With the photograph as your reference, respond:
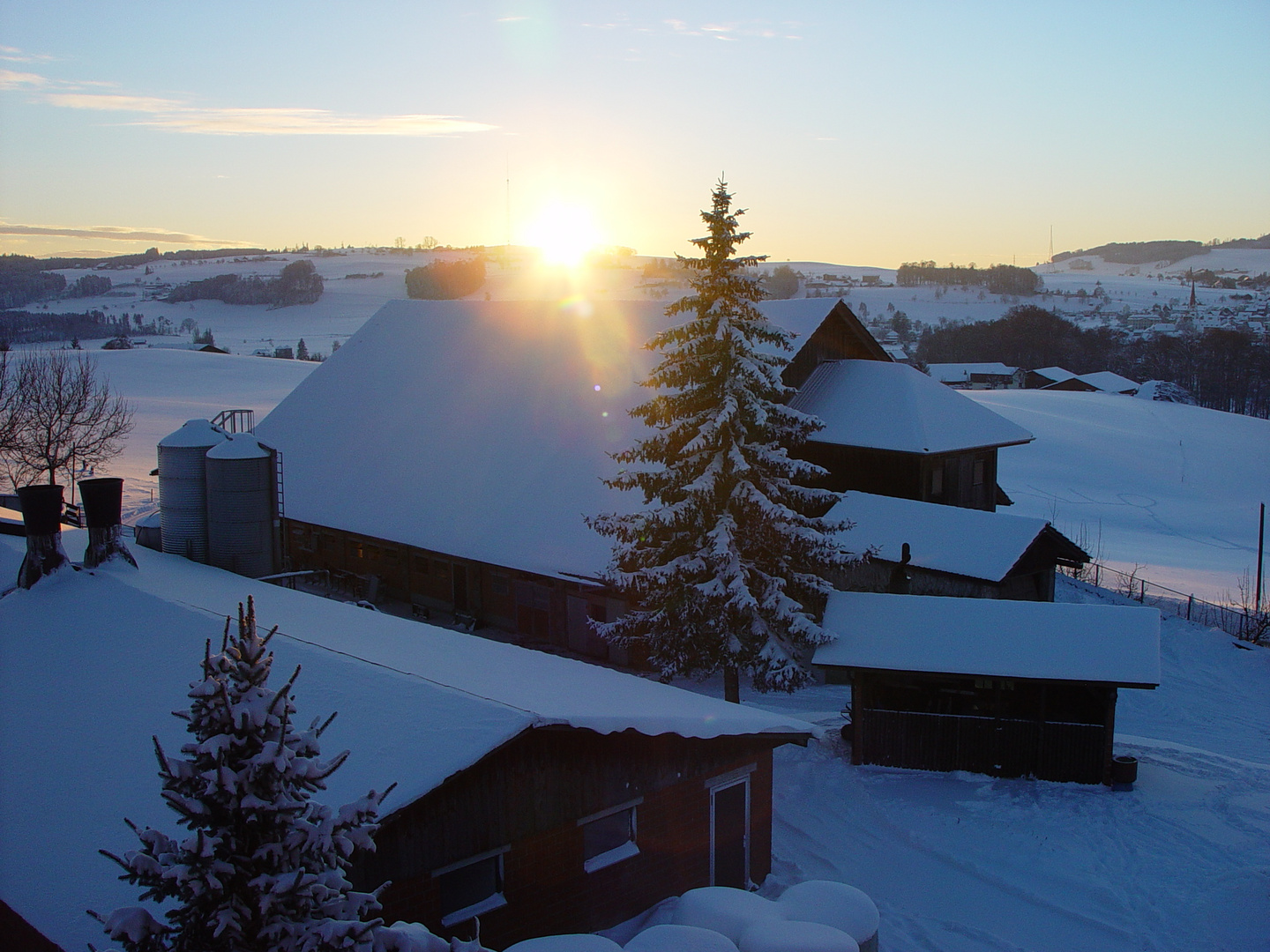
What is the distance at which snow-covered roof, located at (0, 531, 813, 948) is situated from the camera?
309 inches

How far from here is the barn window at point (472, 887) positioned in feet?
A: 28.9

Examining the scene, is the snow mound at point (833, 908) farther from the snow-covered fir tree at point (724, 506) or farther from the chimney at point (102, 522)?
the chimney at point (102, 522)

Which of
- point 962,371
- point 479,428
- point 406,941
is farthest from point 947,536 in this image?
point 962,371

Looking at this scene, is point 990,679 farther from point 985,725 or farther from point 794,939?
point 794,939

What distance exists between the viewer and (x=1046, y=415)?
234 feet

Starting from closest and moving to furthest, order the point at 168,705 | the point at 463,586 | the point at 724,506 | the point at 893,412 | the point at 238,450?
1. the point at 168,705
2. the point at 724,506
3. the point at 238,450
4. the point at 463,586
5. the point at 893,412

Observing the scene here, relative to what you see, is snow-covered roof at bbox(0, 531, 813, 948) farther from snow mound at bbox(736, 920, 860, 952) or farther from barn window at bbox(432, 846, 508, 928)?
snow mound at bbox(736, 920, 860, 952)

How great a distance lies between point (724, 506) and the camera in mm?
16797

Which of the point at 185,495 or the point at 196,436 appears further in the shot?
the point at 196,436

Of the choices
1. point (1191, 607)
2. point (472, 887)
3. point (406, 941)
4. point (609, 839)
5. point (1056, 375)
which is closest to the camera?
point (406, 941)

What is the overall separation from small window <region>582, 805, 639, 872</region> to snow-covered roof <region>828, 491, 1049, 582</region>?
10.4 meters

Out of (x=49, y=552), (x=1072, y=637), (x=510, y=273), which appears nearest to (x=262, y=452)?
(x=49, y=552)

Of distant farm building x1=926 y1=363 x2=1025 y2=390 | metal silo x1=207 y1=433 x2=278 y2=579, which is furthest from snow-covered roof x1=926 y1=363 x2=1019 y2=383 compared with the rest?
metal silo x1=207 y1=433 x2=278 y2=579

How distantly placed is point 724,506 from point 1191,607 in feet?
59.5
